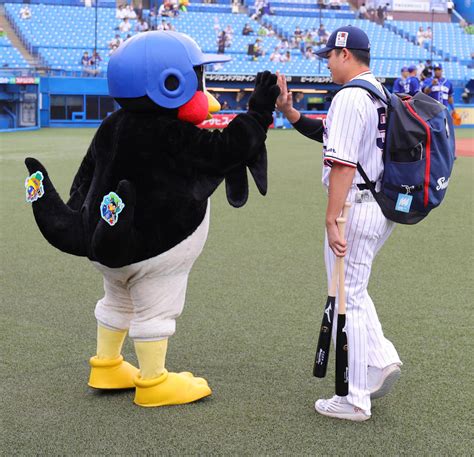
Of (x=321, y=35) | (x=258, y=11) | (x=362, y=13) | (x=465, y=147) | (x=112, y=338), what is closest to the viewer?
(x=112, y=338)

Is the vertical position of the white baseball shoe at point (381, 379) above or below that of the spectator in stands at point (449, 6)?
below

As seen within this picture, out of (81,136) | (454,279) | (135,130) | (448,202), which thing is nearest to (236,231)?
(454,279)

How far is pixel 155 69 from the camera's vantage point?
3299 millimetres

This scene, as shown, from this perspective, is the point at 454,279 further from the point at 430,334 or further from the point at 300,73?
the point at 300,73

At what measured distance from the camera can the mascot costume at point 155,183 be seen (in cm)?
330

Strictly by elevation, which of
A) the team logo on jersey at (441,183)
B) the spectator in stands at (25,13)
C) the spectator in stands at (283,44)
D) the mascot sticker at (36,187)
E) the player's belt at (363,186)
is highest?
the spectator in stands at (25,13)

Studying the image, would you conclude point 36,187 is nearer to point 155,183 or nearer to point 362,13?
point 155,183

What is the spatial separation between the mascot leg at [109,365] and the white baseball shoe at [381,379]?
1084 mm

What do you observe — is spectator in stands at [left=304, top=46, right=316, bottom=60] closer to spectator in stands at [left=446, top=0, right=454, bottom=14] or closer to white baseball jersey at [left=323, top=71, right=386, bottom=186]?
spectator in stands at [left=446, top=0, right=454, bottom=14]

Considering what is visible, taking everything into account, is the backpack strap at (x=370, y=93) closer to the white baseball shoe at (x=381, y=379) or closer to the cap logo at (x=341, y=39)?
the cap logo at (x=341, y=39)

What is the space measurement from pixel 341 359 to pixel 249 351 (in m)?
1.03

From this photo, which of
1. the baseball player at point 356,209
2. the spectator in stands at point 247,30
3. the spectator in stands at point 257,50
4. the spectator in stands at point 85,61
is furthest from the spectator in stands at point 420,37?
the baseball player at point 356,209

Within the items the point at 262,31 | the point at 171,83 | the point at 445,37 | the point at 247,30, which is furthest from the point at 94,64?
the point at 171,83

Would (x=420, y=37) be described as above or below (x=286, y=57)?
above
